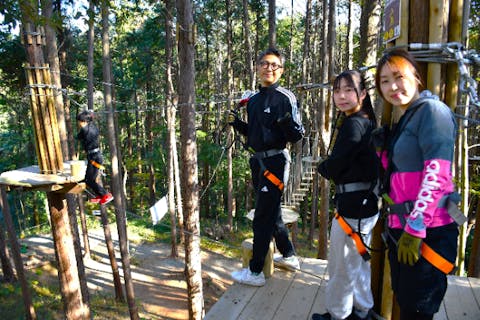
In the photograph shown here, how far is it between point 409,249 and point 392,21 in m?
1.20

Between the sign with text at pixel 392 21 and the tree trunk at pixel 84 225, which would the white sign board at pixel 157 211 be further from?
the tree trunk at pixel 84 225

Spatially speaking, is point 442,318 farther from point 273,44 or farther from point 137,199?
point 137,199

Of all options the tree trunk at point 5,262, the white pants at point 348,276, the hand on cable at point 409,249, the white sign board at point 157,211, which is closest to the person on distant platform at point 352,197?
the white pants at point 348,276

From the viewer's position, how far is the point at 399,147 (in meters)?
1.47

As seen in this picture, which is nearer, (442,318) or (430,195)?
(430,195)

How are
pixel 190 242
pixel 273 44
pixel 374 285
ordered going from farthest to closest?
pixel 273 44, pixel 190 242, pixel 374 285

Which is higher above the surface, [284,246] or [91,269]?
[284,246]

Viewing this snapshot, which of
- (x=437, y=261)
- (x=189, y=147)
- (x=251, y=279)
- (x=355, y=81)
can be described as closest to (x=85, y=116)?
(x=189, y=147)

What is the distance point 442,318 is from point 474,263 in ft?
8.21

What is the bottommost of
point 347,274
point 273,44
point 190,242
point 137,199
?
point 137,199

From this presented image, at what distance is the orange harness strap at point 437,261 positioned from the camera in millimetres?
1389

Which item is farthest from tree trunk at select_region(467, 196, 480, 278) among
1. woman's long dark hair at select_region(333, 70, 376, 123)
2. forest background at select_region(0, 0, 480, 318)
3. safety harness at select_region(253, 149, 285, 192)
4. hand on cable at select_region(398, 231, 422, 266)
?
forest background at select_region(0, 0, 480, 318)

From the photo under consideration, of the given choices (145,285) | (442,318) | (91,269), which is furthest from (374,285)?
(91,269)

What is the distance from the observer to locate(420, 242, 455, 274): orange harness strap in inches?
54.7
